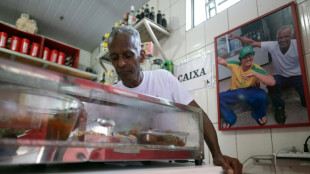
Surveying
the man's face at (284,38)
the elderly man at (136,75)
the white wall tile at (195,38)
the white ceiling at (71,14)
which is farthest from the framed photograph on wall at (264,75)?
the white ceiling at (71,14)

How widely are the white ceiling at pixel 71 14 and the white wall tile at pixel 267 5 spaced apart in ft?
4.72

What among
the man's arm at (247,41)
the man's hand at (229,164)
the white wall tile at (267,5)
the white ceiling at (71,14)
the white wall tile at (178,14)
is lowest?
the man's hand at (229,164)

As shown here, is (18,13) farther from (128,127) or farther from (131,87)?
(128,127)

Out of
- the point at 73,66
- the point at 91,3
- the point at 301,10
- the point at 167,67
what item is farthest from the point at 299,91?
the point at 73,66

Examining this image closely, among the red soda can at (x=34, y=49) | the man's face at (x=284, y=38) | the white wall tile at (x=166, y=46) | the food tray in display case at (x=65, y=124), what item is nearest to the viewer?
the food tray in display case at (x=65, y=124)

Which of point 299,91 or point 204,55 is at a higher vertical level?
point 204,55

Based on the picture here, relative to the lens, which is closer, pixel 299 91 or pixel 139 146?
pixel 139 146

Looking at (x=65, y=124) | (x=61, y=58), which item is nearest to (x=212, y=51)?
(x=65, y=124)

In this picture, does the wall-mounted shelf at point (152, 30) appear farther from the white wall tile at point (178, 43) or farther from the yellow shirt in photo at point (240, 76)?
the yellow shirt in photo at point (240, 76)

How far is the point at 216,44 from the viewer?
1.45 meters

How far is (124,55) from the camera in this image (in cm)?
99

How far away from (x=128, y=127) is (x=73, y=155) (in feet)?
0.85

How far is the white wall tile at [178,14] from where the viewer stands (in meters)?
1.85

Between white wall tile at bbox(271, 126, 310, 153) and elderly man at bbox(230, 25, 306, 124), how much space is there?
0.18ft
